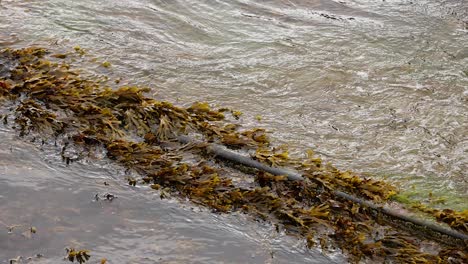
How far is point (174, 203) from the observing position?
4.21m

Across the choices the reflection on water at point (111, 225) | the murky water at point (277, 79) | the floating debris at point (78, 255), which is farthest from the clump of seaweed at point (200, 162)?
the murky water at point (277, 79)

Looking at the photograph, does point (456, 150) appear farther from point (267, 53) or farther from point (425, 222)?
point (267, 53)

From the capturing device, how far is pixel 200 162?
4.66 meters

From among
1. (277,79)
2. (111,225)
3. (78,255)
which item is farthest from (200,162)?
(277,79)

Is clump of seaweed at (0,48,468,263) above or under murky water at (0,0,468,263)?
under

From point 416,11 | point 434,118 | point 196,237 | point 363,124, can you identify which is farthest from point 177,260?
point 416,11

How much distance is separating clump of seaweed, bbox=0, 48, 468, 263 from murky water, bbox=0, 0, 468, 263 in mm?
238

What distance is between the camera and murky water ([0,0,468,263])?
4.02 metres

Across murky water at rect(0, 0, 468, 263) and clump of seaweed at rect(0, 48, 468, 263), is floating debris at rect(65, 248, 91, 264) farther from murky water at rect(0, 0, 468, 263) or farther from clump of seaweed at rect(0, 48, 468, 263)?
murky water at rect(0, 0, 468, 263)

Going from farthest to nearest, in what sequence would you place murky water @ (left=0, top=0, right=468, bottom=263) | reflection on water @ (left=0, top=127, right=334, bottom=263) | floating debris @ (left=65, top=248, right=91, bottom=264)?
murky water @ (left=0, top=0, right=468, bottom=263)
reflection on water @ (left=0, top=127, right=334, bottom=263)
floating debris @ (left=65, top=248, right=91, bottom=264)

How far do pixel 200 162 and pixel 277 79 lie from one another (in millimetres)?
1950

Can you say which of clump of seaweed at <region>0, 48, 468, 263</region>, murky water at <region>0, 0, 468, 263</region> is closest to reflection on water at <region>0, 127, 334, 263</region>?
murky water at <region>0, 0, 468, 263</region>

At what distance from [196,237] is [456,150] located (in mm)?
2609

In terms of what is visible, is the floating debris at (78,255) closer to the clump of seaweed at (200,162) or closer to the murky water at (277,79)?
the clump of seaweed at (200,162)
